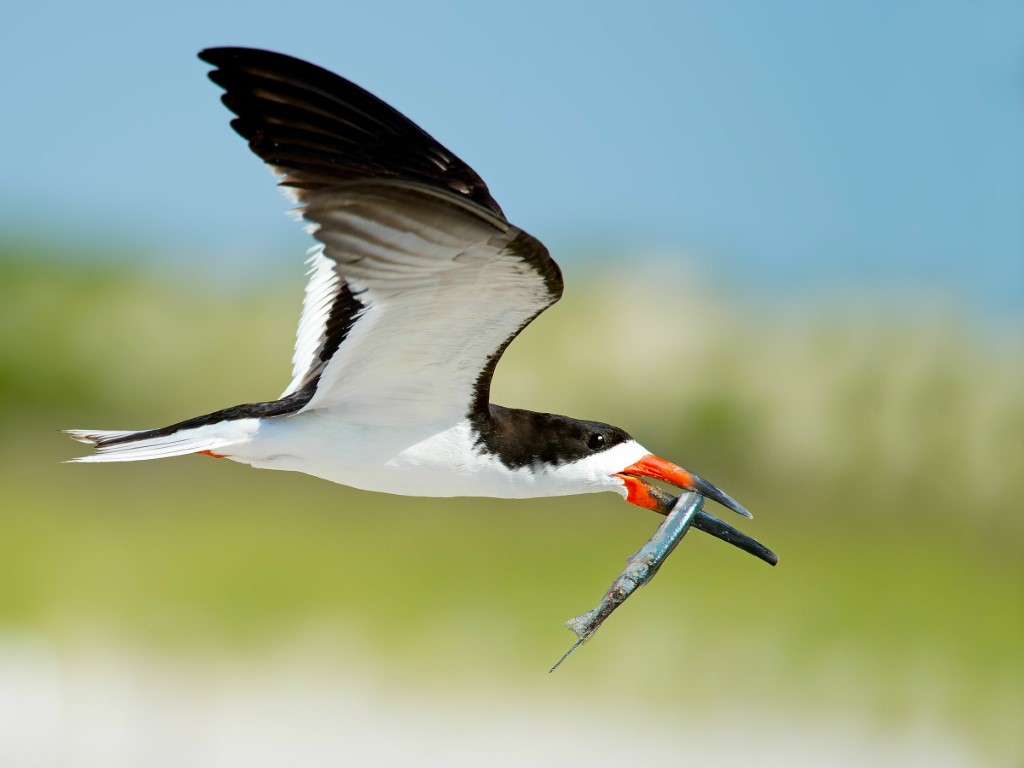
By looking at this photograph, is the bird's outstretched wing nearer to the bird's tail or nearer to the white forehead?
the bird's tail

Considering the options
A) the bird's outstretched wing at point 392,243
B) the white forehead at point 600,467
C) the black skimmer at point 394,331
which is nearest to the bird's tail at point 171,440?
the black skimmer at point 394,331

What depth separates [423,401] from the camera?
11.6 ft

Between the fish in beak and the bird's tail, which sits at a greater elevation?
the bird's tail

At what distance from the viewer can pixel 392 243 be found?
9.00ft

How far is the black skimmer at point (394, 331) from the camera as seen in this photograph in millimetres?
2766

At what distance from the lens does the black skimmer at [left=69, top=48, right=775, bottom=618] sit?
9.07 feet

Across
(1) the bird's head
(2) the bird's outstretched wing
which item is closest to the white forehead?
(1) the bird's head

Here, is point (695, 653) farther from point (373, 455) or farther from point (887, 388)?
point (373, 455)

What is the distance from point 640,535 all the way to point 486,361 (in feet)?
33.4

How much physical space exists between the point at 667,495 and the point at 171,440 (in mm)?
1571

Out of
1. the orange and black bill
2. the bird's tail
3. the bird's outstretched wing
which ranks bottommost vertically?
the orange and black bill

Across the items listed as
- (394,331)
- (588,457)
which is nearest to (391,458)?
(394,331)

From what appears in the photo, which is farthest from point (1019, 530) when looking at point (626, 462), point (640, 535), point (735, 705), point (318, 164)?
point (318, 164)

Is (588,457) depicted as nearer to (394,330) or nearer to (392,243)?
(394,330)
